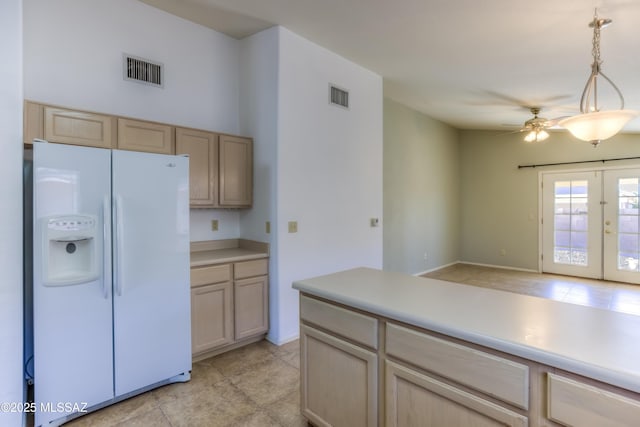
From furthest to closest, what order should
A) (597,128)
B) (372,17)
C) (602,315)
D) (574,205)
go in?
(574,205)
(372,17)
(597,128)
(602,315)

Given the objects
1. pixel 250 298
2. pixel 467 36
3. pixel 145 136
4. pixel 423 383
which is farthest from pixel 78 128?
pixel 467 36

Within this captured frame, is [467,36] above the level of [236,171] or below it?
above

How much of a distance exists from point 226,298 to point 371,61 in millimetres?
3065

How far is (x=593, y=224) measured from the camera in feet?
19.2

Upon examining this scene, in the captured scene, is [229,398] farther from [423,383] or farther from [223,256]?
[423,383]

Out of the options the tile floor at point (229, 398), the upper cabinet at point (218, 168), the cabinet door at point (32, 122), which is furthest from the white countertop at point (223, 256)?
the cabinet door at point (32, 122)

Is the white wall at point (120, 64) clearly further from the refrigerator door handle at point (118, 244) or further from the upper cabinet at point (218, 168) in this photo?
the refrigerator door handle at point (118, 244)

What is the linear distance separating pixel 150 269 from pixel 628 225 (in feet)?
23.7

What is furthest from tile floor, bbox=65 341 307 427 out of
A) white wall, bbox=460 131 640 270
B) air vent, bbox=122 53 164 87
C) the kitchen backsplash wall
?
white wall, bbox=460 131 640 270

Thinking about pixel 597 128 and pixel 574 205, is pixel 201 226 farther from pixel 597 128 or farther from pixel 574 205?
pixel 574 205

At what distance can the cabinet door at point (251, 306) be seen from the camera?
304 cm

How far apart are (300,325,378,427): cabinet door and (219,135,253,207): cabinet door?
1.73 meters

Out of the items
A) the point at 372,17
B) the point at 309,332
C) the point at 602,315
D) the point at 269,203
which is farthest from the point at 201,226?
the point at 602,315

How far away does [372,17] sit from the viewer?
2.79 meters
